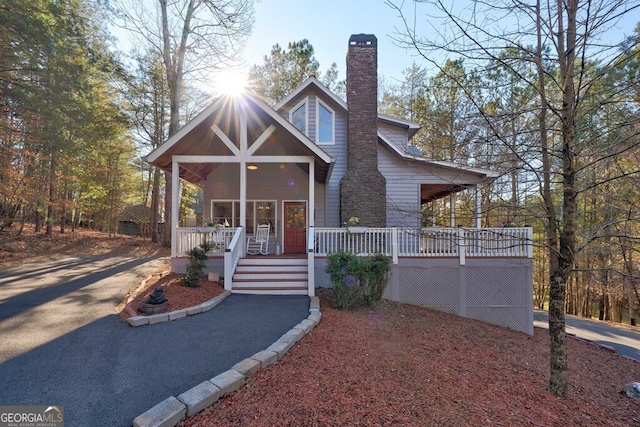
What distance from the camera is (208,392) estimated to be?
9.13 feet

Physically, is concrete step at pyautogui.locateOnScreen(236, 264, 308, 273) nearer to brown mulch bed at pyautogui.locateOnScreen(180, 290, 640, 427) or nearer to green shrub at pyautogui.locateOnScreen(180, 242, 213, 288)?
green shrub at pyautogui.locateOnScreen(180, 242, 213, 288)

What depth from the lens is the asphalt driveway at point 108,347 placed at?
2.83 metres

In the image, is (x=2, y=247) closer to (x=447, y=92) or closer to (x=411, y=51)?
(x=411, y=51)

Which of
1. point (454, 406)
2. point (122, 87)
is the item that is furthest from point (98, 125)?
point (454, 406)

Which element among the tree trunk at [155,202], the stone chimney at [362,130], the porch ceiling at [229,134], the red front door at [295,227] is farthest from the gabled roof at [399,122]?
the tree trunk at [155,202]

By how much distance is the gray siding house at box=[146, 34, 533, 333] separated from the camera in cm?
783

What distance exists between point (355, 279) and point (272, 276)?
2376mm

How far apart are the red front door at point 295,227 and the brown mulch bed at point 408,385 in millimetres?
4615

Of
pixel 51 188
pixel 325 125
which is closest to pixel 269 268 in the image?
pixel 325 125

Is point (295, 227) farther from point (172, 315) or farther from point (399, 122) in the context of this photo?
point (172, 315)

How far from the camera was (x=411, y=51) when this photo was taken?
3498 mm

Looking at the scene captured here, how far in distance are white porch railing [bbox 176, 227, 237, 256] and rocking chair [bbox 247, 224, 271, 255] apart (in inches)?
84.9

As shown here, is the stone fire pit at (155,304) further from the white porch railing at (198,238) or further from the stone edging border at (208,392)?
the white porch railing at (198,238)

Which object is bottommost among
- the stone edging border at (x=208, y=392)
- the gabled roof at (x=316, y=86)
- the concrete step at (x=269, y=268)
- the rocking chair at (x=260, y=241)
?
the stone edging border at (x=208, y=392)
